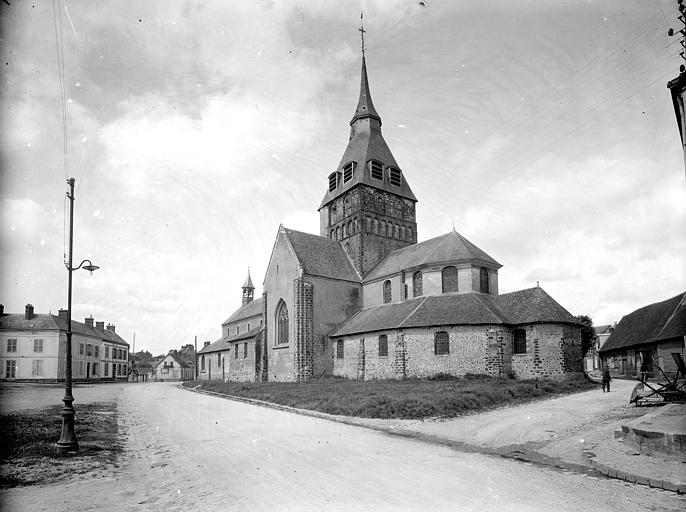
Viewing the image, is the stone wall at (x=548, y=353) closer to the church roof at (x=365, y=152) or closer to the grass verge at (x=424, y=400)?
the grass verge at (x=424, y=400)

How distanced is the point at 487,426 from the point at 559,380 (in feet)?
47.6

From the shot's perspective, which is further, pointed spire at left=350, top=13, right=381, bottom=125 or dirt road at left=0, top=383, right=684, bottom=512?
pointed spire at left=350, top=13, right=381, bottom=125

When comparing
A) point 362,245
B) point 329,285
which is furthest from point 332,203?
point 329,285

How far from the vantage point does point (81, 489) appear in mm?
7273

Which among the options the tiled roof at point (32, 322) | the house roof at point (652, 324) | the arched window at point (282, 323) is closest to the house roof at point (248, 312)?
the arched window at point (282, 323)

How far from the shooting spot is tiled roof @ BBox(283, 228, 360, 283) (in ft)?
120

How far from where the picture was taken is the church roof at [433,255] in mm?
31938

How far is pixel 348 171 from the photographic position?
4172 centimetres

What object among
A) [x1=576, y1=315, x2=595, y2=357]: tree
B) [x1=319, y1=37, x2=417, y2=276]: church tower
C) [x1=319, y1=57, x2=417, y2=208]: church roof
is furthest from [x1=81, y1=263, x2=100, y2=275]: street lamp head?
[x1=576, y1=315, x2=595, y2=357]: tree

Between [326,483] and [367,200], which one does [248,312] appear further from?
[326,483]

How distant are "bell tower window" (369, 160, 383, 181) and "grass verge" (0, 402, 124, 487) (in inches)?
1170

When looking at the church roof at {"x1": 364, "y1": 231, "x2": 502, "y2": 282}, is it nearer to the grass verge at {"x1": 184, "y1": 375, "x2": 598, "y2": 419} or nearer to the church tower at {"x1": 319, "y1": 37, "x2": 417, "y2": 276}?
the church tower at {"x1": 319, "y1": 37, "x2": 417, "y2": 276}

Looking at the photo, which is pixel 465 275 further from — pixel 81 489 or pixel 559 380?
pixel 81 489

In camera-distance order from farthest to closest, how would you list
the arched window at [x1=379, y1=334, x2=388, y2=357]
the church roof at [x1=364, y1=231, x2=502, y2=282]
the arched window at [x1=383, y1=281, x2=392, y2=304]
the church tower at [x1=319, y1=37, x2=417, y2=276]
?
the church tower at [x1=319, y1=37, x2=417, y2=276] < the arched window at [x1=383, y1=281, x2=392, y2=304] < the church roof at [x1=364, y1=231, x2=502, y2=282] < the arched window at [x1=379, y1=334, x2=388, y2=357]
